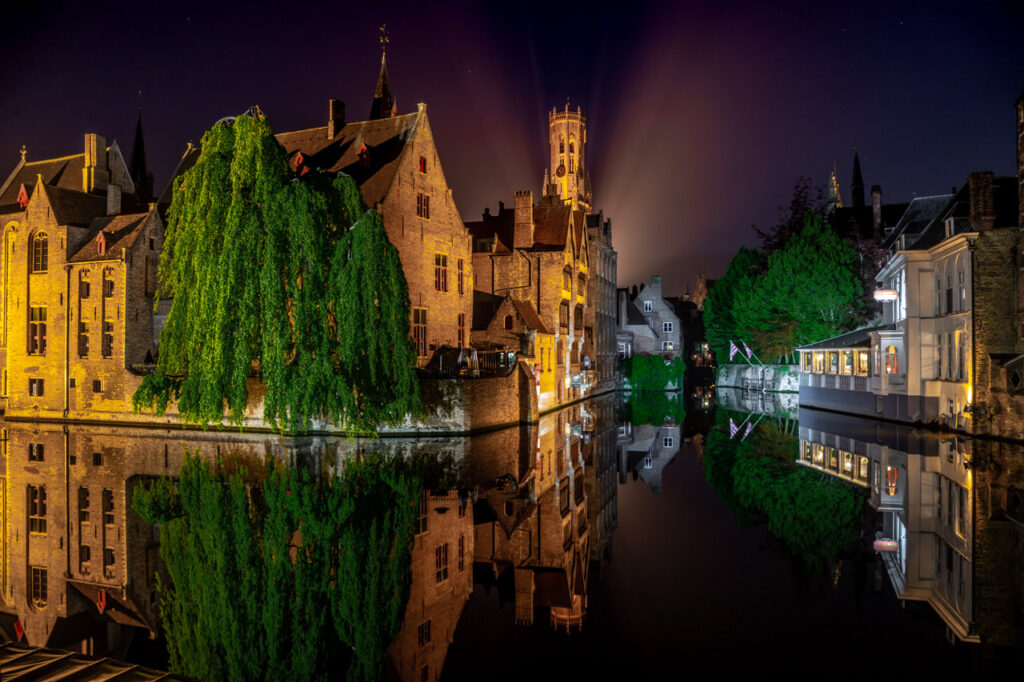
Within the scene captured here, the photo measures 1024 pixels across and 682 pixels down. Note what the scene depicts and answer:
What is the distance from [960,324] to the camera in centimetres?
2730

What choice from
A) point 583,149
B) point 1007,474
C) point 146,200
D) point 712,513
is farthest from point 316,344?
point 583,149

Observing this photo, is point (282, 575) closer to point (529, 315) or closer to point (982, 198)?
point (982, 198)

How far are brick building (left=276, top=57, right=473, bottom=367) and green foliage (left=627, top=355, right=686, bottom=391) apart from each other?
3309cm

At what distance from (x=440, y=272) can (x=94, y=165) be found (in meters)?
21.7

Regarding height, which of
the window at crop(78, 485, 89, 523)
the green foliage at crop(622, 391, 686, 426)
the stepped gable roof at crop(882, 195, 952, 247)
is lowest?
the green foliage at crop(622, 391, 686, 426)

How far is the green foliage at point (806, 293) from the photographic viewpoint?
48.0 meters

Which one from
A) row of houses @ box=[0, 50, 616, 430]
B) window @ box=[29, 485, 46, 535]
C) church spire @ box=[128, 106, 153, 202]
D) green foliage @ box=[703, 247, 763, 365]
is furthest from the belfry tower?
window @ box=[29, 485, 46, 535]

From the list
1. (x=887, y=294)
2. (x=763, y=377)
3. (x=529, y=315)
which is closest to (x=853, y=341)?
(x=887, y=294)

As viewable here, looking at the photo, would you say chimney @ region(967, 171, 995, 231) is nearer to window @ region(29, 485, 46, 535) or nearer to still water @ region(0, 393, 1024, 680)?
still water @ region(0, 393, 1024, 680)

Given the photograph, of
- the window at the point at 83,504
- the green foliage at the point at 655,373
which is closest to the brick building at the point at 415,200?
the window at the point at 83,504

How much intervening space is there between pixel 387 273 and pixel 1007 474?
17.0 metres

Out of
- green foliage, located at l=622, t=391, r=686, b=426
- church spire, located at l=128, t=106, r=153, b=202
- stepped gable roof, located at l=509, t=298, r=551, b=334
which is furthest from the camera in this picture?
church spire, located at l=128, t=106, r=153, b=202

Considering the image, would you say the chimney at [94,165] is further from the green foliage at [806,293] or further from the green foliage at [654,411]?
the green foliage at [806,293]

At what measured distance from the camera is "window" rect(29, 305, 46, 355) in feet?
107
